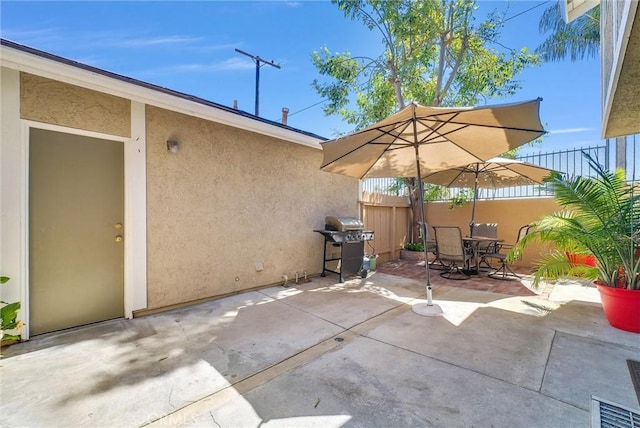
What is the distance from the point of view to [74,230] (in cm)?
370

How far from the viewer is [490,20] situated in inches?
328

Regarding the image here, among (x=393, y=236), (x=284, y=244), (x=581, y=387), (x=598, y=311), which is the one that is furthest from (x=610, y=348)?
(x=393, y=236)

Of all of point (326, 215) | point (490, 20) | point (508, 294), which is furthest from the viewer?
point (490, 20)

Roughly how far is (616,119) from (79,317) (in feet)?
25.3

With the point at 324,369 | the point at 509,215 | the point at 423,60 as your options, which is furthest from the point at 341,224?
the point at 423,60

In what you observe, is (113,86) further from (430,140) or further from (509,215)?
(509,215)

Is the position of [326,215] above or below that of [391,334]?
above

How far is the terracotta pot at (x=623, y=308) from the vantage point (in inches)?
141

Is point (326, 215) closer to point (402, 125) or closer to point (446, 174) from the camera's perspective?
point (402, 125)

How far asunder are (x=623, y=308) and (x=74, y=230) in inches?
285

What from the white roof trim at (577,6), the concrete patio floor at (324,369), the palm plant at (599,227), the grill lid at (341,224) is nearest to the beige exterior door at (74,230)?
the concrete patio floor at (324,369)

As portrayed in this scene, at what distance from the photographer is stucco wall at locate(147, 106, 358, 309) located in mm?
4383

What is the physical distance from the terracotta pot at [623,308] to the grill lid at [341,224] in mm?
4153

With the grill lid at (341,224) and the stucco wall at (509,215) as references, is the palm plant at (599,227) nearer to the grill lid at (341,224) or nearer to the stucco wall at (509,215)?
the grill lid at (341,224)
